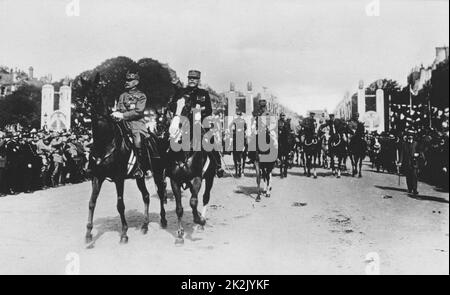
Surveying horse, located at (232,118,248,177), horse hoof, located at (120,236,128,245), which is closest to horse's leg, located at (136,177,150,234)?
horse hoof, located at (120,236,128,245)

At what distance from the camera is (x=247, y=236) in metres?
8.59

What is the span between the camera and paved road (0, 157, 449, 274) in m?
6.76

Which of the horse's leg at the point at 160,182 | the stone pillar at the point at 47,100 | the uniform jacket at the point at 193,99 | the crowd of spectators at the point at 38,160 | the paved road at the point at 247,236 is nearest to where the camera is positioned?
the paved road at the point at 247,236

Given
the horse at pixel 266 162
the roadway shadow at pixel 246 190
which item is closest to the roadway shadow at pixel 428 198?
the horse at pixel 266 162

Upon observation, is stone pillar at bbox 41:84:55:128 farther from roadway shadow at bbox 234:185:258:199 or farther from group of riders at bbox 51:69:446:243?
group of riders at bbox 51:69:446:243

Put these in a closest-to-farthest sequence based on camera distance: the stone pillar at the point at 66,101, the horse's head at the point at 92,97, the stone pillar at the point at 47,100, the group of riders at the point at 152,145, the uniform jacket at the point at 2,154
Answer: the horse's head at the point at 92,97 < the group of riders at the point at 152,145 < the uniform jacket at the point at 2,154 < the stone pillar at the point at 66,101 < the stone pillar at the point at 47,100

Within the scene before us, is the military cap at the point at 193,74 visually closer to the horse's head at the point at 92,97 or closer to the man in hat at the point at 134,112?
the man in hat at the point at 134,112

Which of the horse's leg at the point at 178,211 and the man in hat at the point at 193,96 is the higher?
the man in hat at the point at 193,96

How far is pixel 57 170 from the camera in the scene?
1725 cm

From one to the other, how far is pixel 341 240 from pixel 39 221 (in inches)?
276

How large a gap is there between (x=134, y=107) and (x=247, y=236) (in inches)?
152

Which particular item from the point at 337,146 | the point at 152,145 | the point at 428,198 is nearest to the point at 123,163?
the point at 152,145

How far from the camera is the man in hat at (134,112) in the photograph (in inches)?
358

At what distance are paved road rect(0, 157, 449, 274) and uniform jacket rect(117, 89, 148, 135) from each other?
234cm
